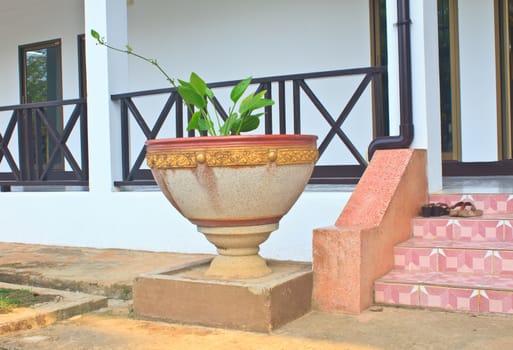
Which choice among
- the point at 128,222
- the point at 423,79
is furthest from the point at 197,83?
the point at 128,222

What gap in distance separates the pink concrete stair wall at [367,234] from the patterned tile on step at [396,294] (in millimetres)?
53

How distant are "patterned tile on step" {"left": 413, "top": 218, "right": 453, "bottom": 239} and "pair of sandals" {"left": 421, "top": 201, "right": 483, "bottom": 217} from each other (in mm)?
122

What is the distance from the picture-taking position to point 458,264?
4.06 metres

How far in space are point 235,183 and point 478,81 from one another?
4758 millimetres

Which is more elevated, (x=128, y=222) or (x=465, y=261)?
(x=128, y=222)

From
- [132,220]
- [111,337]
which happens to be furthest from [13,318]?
[132,220]

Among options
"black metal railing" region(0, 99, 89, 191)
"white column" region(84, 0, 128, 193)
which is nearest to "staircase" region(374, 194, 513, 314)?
"white column" region(84, 0, 128, 193)

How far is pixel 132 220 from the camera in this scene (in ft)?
20.7

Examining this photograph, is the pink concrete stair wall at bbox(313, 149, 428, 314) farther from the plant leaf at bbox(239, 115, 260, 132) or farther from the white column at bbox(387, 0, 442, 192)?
the plant leaf at bbox(239, 115, 260, 132)

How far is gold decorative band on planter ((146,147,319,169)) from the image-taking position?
136 inches

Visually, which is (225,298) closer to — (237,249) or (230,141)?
(237,249)

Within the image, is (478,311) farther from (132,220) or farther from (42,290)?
(132,220)

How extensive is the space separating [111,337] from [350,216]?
1.64 m

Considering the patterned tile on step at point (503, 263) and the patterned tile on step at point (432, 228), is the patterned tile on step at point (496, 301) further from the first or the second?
the patterned tile on step at point (432, 228)
